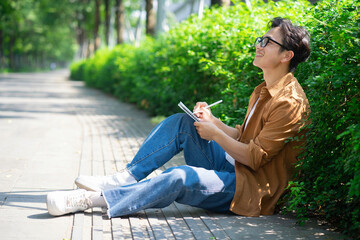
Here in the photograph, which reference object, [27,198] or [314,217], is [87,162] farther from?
[314,217]

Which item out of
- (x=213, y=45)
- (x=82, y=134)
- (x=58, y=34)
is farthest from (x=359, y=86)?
(x=58, y=34)

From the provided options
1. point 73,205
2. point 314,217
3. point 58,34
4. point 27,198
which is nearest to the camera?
point 73,205

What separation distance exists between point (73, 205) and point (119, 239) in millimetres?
559

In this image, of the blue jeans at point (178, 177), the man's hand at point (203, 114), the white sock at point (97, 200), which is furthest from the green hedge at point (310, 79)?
the white sock at point (97, 200)

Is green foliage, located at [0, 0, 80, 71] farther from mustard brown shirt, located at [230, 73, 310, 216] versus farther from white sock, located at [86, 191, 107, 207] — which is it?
mustard brown shirt, located at [230, 73, 310, 216]

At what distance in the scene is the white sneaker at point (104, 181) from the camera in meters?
4.03

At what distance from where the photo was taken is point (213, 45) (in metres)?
7.83

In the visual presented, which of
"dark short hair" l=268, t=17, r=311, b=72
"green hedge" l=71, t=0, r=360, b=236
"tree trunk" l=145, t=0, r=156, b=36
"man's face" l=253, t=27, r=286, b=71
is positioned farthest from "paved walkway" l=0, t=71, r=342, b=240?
"tree trunk" l=145, t=0, r=156, b=36

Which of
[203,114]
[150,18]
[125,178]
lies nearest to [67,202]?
[125,178]

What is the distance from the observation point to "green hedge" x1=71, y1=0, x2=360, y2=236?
3.35 metres

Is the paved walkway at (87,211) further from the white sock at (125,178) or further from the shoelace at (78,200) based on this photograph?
the white sock at (125,178)

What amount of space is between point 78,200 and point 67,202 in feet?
0.27

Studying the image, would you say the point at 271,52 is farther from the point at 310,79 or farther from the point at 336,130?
the point at 336,130

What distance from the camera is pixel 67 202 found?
386 centimetres
